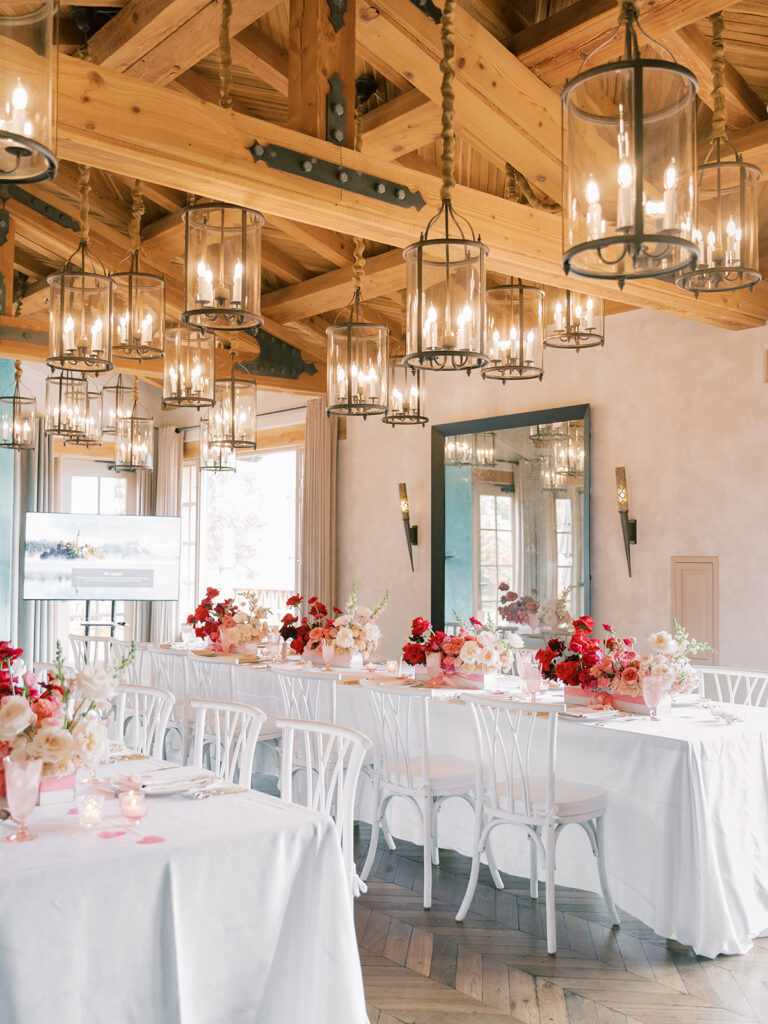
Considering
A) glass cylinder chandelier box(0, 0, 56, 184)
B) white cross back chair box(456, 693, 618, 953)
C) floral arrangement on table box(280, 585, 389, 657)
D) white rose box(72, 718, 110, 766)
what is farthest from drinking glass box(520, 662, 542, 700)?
→ glass cylinder chandelier box(0, 0, 56, 184)

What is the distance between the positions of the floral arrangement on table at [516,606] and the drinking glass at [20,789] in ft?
16.3

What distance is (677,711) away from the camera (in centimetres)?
427

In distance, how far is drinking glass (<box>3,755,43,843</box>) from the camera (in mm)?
2320

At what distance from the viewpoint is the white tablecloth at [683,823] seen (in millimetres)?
3492

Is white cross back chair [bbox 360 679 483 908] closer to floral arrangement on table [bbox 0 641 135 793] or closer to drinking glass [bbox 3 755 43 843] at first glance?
floral arrangement on table [bbox 0 641 135 793]

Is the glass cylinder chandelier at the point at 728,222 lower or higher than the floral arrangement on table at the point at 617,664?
higher

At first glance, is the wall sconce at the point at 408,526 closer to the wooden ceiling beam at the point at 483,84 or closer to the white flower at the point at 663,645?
the wooden ceiling beam at the point at 483,84

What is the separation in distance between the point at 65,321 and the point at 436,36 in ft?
6.96

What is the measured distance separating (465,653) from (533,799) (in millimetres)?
1229

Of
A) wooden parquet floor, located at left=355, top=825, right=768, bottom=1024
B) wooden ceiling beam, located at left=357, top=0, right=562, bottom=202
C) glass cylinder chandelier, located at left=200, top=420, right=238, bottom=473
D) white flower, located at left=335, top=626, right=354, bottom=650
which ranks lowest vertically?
wooden parquet floor, located at left=355, top=825, right=768, bottom=1024

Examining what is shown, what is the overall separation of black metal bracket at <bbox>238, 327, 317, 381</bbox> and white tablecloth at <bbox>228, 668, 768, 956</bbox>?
5.22 m

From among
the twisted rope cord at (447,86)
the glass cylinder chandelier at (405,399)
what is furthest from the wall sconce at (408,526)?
A: the twisted rope cord at (447,86)

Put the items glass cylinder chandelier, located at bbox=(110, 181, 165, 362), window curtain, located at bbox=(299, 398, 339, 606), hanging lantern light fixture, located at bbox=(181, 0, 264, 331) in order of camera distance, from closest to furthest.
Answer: hanging lantern light fixture, located at bbox=(181, 0, 264, 331)
glass cylinder chandelier, located at bbox=(110, 181, 165, 362)
window curtain, located at bbox=(299, 398, 339, 606)

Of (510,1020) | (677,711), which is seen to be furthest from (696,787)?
(510,1020)
